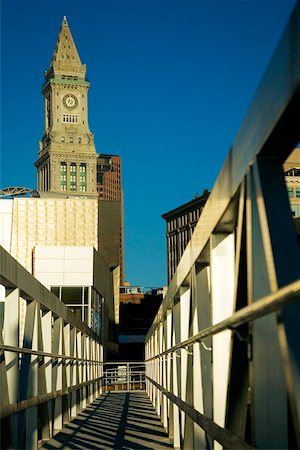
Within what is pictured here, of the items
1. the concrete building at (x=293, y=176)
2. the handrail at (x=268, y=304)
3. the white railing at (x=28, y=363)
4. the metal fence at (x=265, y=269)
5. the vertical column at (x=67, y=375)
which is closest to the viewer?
the handrail at (x=268, y=304)

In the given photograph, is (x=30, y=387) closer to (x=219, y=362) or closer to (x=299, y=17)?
(x=219, y=362)

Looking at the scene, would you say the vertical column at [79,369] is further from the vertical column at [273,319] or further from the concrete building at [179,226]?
the concrete building at [179,226]

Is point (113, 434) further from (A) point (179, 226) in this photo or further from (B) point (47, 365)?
(A) point (179, 226)

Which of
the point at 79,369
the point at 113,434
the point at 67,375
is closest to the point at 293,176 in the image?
the point at 113,434

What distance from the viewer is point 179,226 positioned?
615 ft

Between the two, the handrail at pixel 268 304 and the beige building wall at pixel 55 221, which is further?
the beige building wall at pixel 55 221

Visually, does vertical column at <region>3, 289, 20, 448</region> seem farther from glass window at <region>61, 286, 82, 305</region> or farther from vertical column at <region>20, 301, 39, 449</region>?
glass window at <region>61, 286, 82, 305</region>

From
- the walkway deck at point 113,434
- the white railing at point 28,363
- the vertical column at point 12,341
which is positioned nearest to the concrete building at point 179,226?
the walkway deck at point 113,434

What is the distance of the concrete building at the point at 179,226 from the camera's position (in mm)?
176762

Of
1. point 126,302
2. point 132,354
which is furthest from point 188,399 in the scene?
point 126,302

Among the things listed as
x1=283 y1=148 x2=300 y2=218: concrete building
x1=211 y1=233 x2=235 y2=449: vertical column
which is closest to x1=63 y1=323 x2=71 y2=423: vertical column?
x1=211 y1=233 x2=235 y2=449: vertical column

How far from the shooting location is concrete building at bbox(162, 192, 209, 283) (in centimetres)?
17676

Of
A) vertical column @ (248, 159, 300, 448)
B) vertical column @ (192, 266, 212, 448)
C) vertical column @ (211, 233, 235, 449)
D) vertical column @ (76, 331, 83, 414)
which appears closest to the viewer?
vertical column @ (248, 159, 300, 448)

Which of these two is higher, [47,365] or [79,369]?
[79,369]
